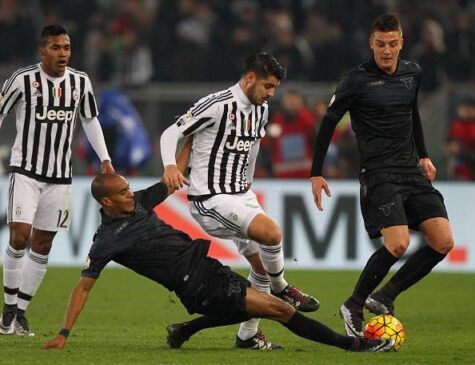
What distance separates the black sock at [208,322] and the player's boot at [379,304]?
1.19 m

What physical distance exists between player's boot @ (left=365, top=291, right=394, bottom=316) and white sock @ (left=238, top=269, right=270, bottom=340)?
2.52ft

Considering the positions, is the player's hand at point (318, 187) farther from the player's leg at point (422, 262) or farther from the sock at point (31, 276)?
the sock at point (31, 276)

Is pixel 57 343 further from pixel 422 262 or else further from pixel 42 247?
pixel 422 262

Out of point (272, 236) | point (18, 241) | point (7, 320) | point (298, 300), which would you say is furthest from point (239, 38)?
point (272, 236)

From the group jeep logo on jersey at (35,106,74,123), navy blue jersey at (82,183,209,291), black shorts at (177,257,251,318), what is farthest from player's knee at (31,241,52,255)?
black shorts at (177,257,251,318)

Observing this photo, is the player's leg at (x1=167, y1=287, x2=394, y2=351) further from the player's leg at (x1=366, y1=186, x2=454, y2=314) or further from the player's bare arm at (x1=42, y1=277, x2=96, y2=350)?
the player's bare arm at (x1=42, y1=277, x2=96, y2=350)

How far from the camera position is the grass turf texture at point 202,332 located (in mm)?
8078

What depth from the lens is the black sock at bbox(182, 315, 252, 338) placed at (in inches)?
326

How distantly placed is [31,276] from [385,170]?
120 inches

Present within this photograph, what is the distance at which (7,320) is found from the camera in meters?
9.73

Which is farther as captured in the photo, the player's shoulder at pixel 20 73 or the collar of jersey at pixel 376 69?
the player's shoulder at pixel 20 73

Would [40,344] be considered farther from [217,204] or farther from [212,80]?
[212,80]

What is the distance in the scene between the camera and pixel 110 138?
18391 millimetres

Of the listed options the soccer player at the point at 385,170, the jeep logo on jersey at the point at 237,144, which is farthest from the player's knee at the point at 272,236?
the jeep logo on jersey at the point at 237,144
